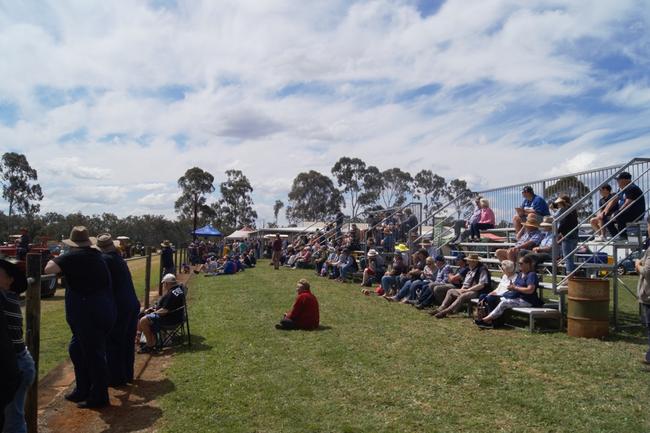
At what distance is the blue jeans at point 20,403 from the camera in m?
3.85

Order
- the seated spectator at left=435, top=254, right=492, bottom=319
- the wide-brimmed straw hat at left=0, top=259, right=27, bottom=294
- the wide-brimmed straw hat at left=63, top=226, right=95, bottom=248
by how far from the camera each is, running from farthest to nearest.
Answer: the seated spectator at left=435, top=254, right=492, bottom=319 < the wide-brimmed straw hat at left=63, top=226, right=95, bottom=248 < the wide-brimmed straw hat at left=0, top=259, right=27, bottom=294

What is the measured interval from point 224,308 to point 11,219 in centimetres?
5445

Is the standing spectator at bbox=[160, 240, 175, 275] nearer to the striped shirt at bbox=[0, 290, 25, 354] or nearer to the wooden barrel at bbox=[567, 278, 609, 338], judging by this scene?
the wooden barrel at bbox=[567, 278, 609, 338]

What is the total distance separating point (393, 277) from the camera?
13953 mm

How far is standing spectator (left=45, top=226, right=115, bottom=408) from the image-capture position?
217 inches

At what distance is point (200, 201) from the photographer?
2566 inches

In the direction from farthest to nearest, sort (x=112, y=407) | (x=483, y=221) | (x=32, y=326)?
(x=483, y=221) → (x=112, y=407) → (x=32, y=326)

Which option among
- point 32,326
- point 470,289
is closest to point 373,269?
point 470,289

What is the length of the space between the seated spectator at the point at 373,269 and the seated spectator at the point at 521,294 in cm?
759

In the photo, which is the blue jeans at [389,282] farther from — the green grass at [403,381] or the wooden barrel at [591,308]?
the wooden barrel at [591,308]

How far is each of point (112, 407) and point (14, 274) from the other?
8.17ft

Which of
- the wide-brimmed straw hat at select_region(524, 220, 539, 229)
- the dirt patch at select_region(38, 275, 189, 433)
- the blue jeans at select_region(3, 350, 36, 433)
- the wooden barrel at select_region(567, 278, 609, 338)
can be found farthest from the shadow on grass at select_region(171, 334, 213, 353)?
the wide-brimmed straw hat at select_region(524, 220, 539, 229)

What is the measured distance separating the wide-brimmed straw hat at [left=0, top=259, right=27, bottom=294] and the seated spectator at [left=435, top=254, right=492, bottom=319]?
802cm

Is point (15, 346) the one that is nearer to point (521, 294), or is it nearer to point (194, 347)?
point (194, 347)
